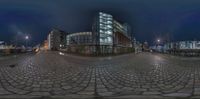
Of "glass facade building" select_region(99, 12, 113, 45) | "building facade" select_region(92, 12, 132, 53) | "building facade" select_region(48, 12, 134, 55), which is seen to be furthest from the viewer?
"glass facade building" select_region(99, 12, 113, 45)

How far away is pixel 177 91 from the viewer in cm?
566

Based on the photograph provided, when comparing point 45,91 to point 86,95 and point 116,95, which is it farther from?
point 116,95

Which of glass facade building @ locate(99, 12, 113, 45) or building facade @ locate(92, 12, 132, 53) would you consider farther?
glass facade building @ locate(99, 12, 113, 45)

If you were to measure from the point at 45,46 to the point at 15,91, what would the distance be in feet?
578

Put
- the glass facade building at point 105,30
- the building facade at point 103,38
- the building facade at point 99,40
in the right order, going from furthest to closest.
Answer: the glass facade building at point 105,30
the building facade at point 103,38
the building facade at point 99,40

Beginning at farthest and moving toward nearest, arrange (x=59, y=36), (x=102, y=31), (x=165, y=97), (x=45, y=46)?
(x=45, y=46) < (x=59, y=36) < (x=102, y=31) < (x=165, y=97)

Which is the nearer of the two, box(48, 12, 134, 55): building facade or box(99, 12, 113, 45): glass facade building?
box(48, 12, 134, 55): building facade

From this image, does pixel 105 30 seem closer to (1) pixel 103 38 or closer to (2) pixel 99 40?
(1) pixel 103 38

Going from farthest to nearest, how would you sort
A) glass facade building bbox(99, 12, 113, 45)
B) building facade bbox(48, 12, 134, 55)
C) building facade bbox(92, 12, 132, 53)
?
glass facade building bbox(99, 12, 113, 45) < building facade bbox(92, 12, 132, 53) < building facade bbox(48, 12, 134, 55)

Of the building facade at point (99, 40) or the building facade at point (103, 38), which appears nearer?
the building facade at point (99, 40)

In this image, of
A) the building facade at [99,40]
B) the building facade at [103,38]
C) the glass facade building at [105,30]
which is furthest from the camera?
the glass facade building at [105,30]

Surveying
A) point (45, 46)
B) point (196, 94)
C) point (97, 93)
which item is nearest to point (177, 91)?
point (196, 94)

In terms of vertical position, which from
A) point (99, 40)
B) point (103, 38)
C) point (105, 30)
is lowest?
point (99, 40)

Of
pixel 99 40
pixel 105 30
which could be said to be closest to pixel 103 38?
pixel 105 30
